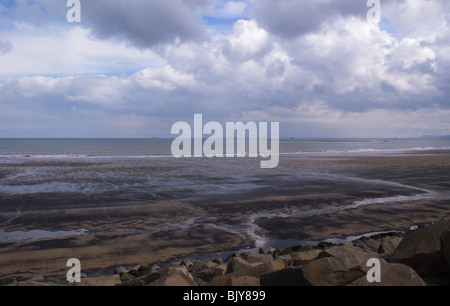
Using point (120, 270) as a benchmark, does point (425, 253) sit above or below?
above

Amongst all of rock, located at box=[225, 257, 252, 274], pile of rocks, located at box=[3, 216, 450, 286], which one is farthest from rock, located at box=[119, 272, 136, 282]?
rock, located at box=[225, 257, 252, 274]

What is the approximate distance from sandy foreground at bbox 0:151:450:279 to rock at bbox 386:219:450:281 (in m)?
4.88

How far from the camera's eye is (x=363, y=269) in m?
4.82

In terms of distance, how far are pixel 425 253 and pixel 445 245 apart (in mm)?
418

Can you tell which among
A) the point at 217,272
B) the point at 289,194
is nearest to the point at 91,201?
the point at 289,194

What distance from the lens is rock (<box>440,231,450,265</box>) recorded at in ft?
16.0

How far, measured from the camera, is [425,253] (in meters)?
5.32

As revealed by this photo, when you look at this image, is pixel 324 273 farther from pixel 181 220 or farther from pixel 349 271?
pixel 181 220

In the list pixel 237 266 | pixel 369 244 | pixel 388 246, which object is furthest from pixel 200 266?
pixel 369 244

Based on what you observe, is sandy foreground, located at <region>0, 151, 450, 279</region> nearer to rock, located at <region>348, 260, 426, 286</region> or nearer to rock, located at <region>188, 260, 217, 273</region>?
rock, located at <region>188, 260, 217, 273</region>

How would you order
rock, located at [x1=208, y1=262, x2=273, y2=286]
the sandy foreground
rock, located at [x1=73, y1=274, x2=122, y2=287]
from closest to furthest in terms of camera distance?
rock, located at [x1=208, y1=262, x2=273, y2=286]
rock, located at [x1=73, y1=274, x2=122, y2=287]
the sandy foreground

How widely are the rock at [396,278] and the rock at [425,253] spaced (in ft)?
2.11

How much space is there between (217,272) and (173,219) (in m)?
6.76

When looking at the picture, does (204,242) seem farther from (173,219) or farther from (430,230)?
(430,230)
